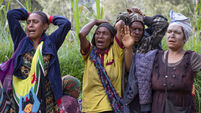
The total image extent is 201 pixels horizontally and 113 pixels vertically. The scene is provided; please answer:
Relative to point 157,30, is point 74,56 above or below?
below

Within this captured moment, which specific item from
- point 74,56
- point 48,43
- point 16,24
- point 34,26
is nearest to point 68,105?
point 48,43

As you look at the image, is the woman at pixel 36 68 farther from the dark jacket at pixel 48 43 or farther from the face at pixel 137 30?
the face at pixel 137 30

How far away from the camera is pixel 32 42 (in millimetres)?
3559

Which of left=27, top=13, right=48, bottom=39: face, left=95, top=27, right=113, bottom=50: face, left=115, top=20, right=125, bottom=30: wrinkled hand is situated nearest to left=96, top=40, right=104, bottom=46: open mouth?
left=95, top=27, right=113, bottom=50: face

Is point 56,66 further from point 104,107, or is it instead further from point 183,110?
point 183,110

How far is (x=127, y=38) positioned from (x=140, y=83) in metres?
0.66

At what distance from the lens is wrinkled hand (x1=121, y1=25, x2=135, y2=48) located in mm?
3555

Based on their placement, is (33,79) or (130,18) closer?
(33,79)

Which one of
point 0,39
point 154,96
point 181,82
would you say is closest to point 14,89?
point 154,96

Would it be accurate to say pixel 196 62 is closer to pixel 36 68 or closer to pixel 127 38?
pixel 127 38

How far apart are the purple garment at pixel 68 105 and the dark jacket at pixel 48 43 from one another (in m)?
0.12

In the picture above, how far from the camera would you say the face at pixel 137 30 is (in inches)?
151

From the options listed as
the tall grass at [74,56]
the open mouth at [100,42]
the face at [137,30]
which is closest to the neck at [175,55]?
the face at [137,30]

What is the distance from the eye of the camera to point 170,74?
3105 mm
